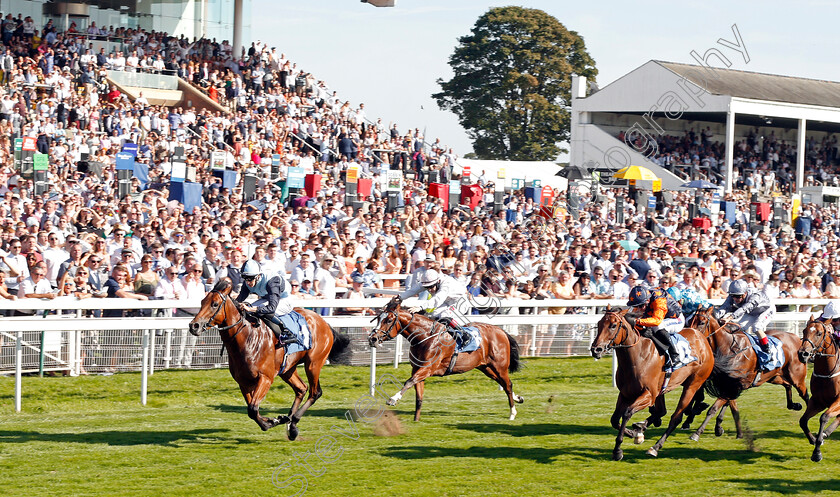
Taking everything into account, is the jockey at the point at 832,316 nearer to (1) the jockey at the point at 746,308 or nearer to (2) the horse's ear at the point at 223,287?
(1) the jockey at the point at 746,308

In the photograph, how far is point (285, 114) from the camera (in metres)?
27.3

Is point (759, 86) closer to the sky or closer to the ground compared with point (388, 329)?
closer to the sky

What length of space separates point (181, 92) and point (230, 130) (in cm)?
441

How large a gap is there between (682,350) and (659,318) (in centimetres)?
31

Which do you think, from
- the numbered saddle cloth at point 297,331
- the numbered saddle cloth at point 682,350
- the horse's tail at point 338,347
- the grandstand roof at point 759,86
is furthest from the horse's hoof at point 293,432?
the grandstand roof at point 759,86

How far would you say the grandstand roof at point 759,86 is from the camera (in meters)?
38.1

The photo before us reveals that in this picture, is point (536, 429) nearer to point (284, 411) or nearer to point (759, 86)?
point (284, 411)

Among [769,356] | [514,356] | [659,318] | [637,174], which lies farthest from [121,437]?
[637,174]

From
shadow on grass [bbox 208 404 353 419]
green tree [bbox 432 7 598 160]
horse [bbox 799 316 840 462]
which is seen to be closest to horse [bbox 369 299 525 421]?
shadow on grass [bbox 208 404 353 419]

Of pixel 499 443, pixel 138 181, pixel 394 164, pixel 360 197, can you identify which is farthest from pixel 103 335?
pixel 394 164

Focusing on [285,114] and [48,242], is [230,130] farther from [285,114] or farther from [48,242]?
[48,242]

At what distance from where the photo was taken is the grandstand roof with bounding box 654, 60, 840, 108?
3809 cm

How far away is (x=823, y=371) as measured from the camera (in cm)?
870

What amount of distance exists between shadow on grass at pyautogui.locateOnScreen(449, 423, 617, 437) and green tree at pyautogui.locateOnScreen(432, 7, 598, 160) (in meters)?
39.3
